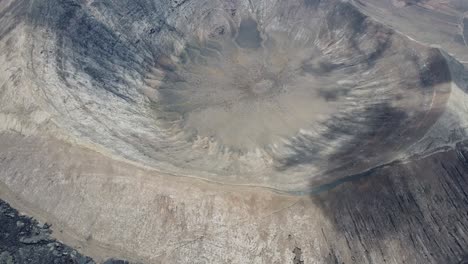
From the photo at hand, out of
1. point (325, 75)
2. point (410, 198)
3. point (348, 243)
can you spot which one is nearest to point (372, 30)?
point (325, 75)

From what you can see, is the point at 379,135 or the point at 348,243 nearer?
the point at 348,243

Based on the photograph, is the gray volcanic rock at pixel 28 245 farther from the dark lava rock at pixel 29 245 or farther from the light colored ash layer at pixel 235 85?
the light colored ash layer at pixel 235 85

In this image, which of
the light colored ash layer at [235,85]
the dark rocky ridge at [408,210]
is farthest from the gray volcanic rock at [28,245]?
the dark rocky ridge at [408,210]

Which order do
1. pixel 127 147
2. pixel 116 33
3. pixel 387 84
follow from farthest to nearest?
pixel 116 33
pixel 387 84
pixel 127 147

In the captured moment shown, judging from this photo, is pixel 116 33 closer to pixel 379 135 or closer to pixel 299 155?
pixel 299 155

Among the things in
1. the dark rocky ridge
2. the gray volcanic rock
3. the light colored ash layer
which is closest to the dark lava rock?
the gray volcanic rock
